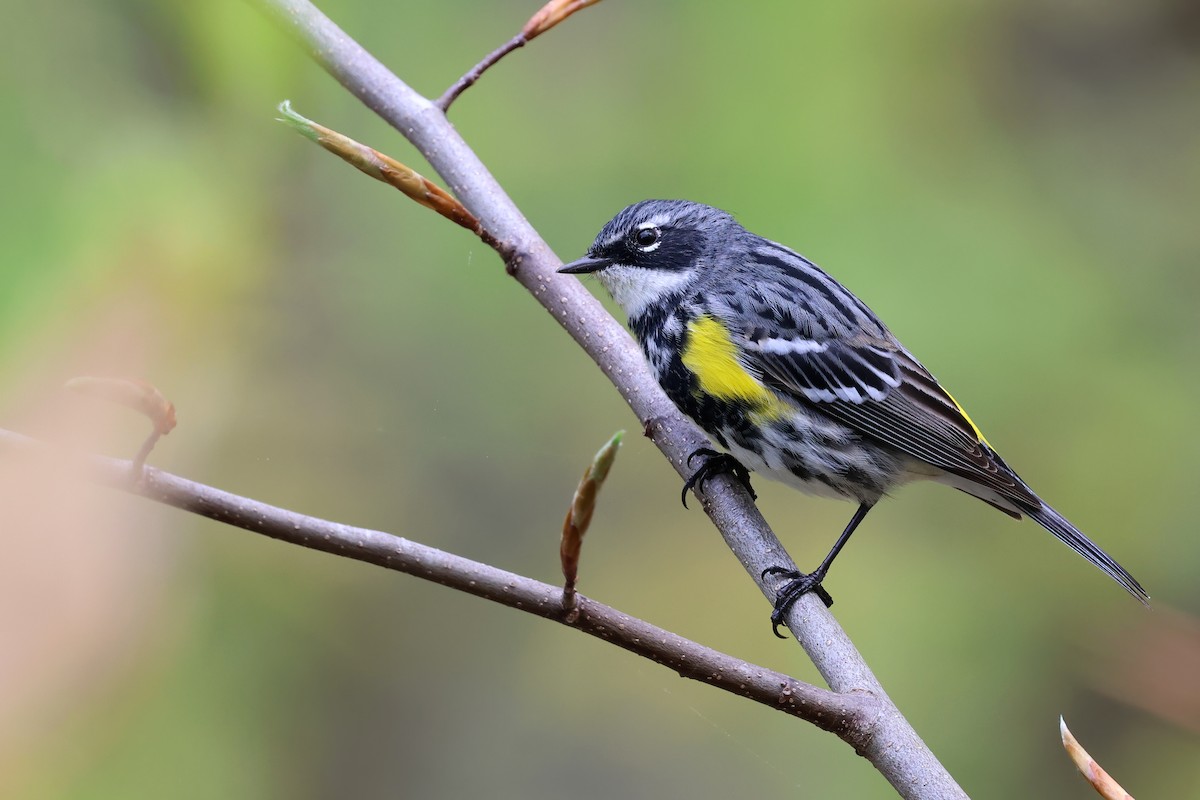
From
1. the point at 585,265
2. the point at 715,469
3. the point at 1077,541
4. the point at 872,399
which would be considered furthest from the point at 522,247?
the point at 1077,541

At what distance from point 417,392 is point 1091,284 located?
7.53 feet

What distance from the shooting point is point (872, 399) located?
3000 millimetres

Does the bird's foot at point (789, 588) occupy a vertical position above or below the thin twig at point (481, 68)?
below

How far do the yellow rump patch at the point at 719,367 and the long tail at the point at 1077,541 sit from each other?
754mm

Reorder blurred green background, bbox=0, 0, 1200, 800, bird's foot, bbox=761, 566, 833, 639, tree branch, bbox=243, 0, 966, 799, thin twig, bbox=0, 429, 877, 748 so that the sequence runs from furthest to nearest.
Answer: blurred green background, bbox=0, 0, 1200, 800 < tree branch, bbox=243, 0, 966, 799 < bird's foot, bbox=761, 566, 833, 639 < thin twig, bbox=0, 429, 877, 748

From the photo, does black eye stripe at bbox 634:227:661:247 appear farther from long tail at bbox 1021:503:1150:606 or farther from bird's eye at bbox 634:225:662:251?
long tail at bbox 1021:503:1150:606

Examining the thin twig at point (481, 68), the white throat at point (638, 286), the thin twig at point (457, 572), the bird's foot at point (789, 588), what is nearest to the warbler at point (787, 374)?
the white throat at point (638, 286)

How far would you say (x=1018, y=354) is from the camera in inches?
147

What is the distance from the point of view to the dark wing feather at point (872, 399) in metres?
2.95

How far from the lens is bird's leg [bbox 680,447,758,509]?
2742 mm

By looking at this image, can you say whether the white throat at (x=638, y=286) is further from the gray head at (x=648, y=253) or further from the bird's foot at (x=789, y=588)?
the bird's foot at (x=789, y=588)

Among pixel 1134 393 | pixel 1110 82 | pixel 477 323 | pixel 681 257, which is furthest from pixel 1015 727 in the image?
pixel 1110 82

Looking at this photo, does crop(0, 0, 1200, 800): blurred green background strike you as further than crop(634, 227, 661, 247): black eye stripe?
Yes

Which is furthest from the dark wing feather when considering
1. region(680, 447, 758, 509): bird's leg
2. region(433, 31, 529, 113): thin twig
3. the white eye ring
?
region(433, 31, 529, 113): thin twig
